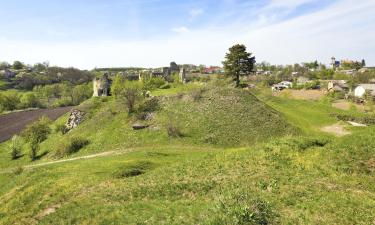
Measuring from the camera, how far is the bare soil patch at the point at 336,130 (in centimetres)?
5103

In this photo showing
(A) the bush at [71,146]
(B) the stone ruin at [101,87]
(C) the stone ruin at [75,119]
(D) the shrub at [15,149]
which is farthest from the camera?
(B) the stone ruin at [101,87]

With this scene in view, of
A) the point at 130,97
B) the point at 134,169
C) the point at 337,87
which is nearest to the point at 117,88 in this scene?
the point at 130,97

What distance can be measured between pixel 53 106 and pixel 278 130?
370 ft

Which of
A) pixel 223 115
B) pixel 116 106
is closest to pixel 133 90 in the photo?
pixel 116 106

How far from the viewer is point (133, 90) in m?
62.2

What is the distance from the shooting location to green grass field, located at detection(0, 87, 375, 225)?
19484 millimetres

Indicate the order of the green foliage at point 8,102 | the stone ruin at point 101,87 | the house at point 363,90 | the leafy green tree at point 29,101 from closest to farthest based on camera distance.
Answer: the stone ruin at point 101,87 < the house at point 363,90 < the green foliage at point 8,102 < the leafy green tree at point 29,101

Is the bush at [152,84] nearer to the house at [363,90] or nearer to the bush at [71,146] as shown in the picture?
the bush at [71,146]

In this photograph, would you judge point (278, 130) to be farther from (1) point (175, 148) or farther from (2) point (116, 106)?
(2) point (116, 106)

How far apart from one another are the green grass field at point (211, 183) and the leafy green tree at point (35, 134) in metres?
13.8

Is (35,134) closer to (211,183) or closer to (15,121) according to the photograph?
(15,121)

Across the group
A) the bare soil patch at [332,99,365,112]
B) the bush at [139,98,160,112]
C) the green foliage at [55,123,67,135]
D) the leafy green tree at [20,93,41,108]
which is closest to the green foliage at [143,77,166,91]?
the bush at [139,98,160,112]

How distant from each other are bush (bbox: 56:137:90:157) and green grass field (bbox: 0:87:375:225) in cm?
328

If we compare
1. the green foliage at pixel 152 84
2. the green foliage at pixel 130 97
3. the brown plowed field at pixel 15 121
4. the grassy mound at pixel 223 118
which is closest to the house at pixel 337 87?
the green foliage at pixel 152 84
